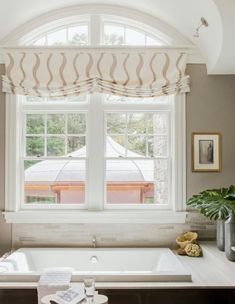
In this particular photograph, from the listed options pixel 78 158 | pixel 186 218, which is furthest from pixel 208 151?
pixel 78 158

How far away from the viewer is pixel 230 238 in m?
3.16

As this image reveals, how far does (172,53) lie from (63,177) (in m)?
1.67

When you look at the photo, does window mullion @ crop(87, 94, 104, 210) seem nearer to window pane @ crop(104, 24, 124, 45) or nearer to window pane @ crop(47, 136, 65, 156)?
window pane @ crop(47, 136, 65, 156)

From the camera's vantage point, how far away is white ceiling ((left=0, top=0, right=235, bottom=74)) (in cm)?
302

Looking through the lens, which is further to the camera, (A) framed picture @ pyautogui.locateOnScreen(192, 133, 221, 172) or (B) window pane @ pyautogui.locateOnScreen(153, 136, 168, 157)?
(B) window pane @ pyautogui.locateOnScreen(153, 136, 168, 157)

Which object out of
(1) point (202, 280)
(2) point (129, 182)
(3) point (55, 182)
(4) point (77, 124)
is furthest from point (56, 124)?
(1) point (202, 280)

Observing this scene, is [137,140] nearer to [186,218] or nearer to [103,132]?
[103,132]

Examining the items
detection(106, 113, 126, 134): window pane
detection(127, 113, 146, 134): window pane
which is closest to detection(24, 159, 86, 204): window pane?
detection(106, 113, 126, 134): window pane

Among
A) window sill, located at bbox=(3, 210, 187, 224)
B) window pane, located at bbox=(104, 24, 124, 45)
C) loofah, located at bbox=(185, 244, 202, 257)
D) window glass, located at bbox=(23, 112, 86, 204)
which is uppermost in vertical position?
window pane, located at bbox=(104, 24, 124, 45)

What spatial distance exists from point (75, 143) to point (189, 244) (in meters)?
1.51

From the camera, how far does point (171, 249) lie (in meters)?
3.79

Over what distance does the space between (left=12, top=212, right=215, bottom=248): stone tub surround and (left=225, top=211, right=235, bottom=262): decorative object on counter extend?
25.4 inches

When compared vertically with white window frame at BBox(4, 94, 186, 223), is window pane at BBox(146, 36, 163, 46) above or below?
above

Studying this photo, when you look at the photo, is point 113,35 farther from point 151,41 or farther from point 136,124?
point 136,124
